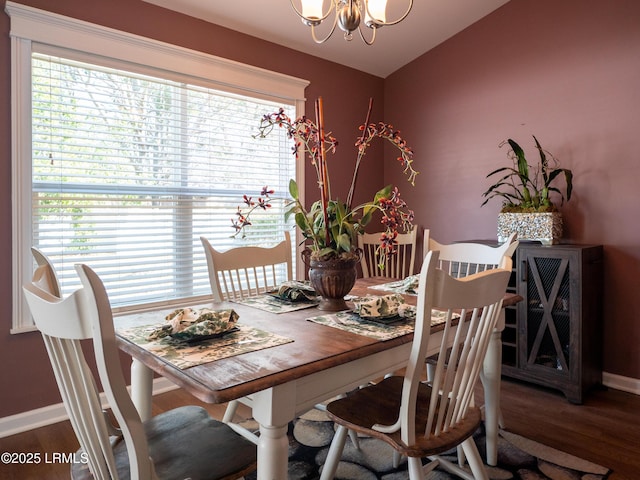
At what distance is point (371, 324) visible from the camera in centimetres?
148

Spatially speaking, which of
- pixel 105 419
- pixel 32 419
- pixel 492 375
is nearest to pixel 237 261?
pixel 105 419

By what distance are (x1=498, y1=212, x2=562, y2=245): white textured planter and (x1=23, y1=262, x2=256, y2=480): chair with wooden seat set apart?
230 centimetres

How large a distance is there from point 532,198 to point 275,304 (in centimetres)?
204

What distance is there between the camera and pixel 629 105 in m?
2.71

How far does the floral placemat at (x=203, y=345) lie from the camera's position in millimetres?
1128

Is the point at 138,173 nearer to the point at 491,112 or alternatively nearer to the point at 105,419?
the point at 105,419

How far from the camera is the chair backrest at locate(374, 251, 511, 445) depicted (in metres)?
1.11

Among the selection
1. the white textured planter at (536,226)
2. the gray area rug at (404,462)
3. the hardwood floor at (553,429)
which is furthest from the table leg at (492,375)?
the white textured planter at (536,226)

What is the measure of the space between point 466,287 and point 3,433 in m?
2.36

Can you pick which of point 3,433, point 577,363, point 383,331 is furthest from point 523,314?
point 3,433

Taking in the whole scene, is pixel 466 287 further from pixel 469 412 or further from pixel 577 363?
pixel 577 363

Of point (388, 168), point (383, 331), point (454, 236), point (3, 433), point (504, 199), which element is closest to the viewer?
point (383, 331)

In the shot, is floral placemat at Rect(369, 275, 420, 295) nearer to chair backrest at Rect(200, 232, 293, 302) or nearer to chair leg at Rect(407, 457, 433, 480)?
chair backrest at Rect(200, 232, 293, 302)

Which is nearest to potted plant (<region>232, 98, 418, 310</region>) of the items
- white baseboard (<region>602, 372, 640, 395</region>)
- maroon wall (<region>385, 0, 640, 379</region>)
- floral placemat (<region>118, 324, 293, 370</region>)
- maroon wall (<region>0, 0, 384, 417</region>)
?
floral placemat (<region>118, 324, 293, 370</region>)
